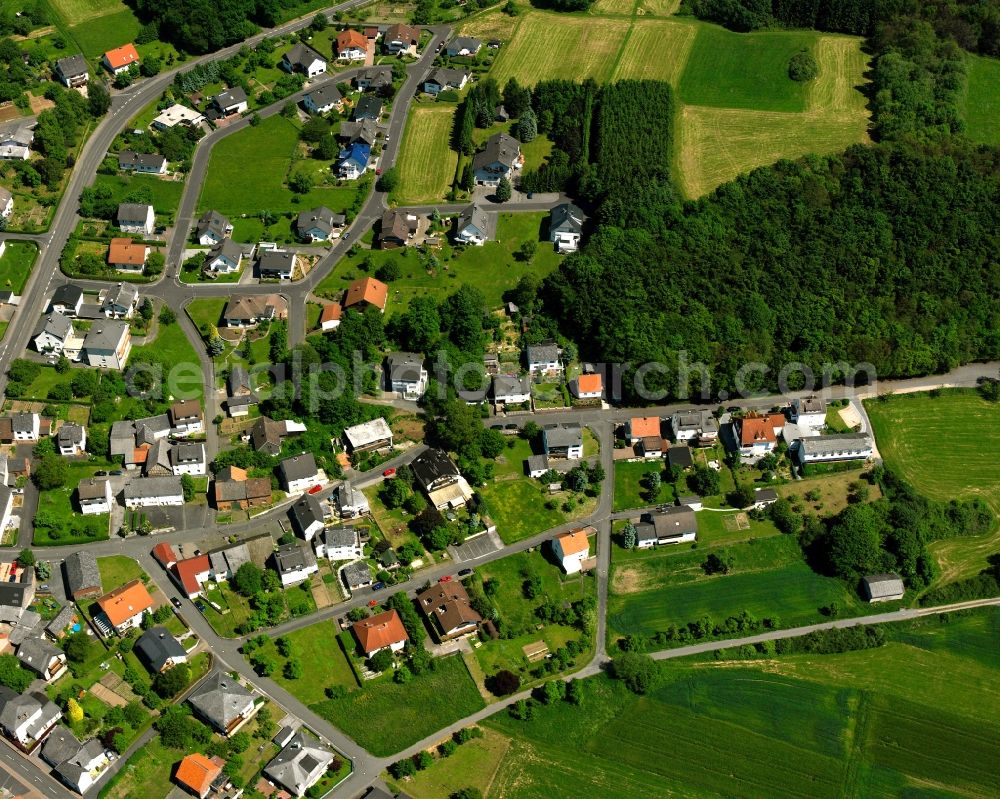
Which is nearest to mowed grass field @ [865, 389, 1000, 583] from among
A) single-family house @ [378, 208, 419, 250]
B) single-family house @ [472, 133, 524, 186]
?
single-family house @ [472, 133, 524, 186]

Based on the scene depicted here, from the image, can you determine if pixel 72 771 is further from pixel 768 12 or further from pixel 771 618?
pixel 768 12

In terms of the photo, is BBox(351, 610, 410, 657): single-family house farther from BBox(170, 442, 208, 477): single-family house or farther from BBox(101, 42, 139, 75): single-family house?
BBox(101, 42, 139, 75): single-family house

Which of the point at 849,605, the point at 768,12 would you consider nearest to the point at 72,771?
the point at 849,605

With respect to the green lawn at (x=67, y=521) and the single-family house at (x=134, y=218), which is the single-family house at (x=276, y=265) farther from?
the green lawn at (x=67, y=521)

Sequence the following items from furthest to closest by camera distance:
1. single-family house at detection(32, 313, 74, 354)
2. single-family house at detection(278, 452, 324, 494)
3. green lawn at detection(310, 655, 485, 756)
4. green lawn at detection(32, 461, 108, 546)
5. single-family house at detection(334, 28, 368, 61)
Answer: single-family house at detection(334, 28, 368, 61) → single-family house at detection(32, 313, 74, 354) → single-family house at detection(278, 452, 324, 494) → green lawn at detection(32, 461, 108, 546) → green lawn at detection(310, 655, 485, 756)

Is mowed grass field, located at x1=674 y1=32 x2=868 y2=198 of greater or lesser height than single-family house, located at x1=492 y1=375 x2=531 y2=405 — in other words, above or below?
above

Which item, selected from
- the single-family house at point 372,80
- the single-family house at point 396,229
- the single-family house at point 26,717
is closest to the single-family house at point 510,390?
the single-family house at point 396,229
